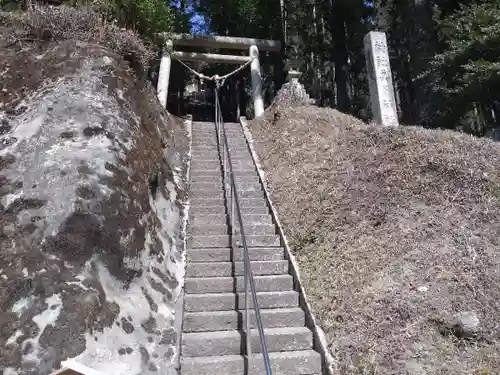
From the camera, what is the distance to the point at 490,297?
358 centimetres

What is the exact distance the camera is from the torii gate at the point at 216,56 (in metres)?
12.4

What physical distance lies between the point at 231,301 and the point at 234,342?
0.54 metres

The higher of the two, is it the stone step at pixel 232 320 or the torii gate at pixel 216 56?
the torii gate at pixel 216 56

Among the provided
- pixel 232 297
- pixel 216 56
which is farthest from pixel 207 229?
pixel 216 56

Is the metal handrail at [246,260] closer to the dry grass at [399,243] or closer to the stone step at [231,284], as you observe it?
the stone step at [231,284]

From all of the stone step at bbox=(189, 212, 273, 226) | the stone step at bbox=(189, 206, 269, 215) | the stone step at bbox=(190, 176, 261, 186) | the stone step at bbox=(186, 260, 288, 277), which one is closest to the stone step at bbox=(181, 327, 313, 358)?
the stone step at bbox=(186, 260, 288, 277)

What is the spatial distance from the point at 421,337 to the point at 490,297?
2.40 ft

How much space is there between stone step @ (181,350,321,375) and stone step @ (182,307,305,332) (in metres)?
0.36

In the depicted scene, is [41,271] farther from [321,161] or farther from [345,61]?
[345,61]

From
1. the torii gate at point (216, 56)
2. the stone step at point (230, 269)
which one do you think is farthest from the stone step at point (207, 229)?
the torii gate at point (216, 56)

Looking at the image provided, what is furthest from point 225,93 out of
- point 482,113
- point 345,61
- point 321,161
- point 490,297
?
point 490,297

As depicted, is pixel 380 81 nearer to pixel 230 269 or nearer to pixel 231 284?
pixel 230 269

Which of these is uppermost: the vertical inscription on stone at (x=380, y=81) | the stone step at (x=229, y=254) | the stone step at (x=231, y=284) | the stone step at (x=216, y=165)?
the vertical inscription on stone at (x=380, y=81)

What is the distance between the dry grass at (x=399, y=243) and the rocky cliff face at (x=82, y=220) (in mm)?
1581
